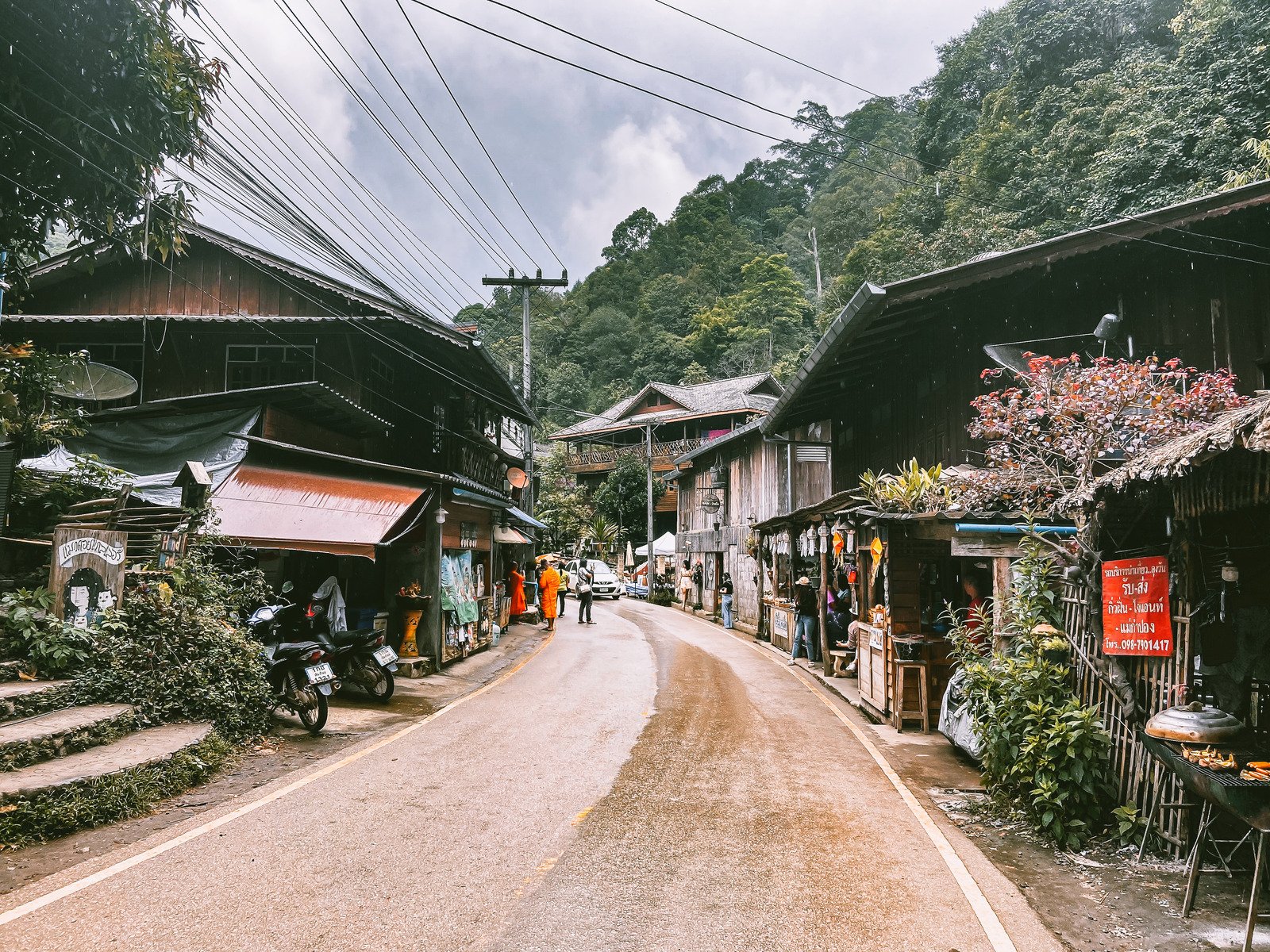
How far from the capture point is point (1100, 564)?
6668 mm

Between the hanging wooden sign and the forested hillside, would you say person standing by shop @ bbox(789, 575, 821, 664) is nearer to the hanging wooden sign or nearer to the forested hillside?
the forested hillside

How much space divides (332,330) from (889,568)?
40.3ft

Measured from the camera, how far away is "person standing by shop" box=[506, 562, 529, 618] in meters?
26.7

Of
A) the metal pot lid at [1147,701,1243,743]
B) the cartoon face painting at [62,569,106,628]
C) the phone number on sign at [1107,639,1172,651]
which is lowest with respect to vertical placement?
the metal pot lid at [1147,701,1243,743]

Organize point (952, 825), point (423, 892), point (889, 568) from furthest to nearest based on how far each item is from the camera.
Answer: point (889, 568), point (952, 825), point (423, 892)

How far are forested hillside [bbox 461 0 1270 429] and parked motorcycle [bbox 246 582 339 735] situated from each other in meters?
9.39

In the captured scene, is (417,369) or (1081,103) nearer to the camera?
(417,369)

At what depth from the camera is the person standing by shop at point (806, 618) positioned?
60.2 feet

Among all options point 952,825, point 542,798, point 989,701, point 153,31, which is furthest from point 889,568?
point 153,31

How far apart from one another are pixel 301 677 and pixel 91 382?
7.17 meters

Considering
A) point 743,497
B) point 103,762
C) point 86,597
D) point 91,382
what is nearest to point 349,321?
point 91,382

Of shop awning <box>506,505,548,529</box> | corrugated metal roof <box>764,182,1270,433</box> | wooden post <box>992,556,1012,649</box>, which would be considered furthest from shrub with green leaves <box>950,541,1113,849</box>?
shop awning <box>506,505,548,529</box>

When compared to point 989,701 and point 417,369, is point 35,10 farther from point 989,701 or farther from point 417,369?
point 417,369

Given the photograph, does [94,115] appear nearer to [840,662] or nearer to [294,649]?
[294,649]
